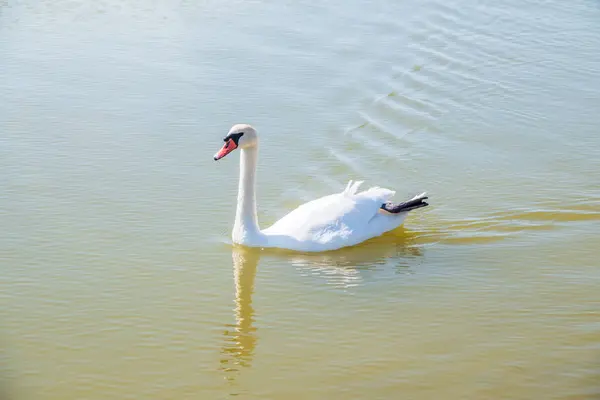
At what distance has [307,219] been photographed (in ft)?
31.5

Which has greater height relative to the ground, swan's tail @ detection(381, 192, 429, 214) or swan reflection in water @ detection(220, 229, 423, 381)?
swan's tail @ detection(381, 192, 429, 214)

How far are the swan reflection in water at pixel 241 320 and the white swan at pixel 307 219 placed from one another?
0.62 ft

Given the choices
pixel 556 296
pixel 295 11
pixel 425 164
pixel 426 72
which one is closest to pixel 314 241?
pixel 556 296

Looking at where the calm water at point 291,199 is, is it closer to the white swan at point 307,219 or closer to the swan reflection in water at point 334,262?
the swan reflection in water at point 334,262

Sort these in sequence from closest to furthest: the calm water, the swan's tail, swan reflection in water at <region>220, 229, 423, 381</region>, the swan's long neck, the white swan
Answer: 1. the calm water
2. swan reflection in water at <region>220, 229, 423, 381</region>
3. the white swan
4. the swan's long neck
5. the swan's tail

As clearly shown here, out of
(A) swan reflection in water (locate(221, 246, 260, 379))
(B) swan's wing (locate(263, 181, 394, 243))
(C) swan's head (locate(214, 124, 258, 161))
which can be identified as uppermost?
(C) swan's head (locate(214, 124, 258, 161))

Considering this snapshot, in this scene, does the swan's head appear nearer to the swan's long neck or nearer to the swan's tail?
the swan's long neck

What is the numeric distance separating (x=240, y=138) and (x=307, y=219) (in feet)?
3.13

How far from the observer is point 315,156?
12.2 metres

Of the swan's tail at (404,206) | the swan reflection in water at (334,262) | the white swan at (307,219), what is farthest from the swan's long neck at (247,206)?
the swan's tail at (404,206)

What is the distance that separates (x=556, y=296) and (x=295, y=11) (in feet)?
34.8

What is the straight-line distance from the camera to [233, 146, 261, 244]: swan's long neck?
31.7 feet

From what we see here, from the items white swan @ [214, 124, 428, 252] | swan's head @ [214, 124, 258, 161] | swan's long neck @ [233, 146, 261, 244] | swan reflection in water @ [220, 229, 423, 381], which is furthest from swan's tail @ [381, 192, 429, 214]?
swan's head @ [214, 124, 258, 161]

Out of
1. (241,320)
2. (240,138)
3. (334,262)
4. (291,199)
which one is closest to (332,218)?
(334,262)
